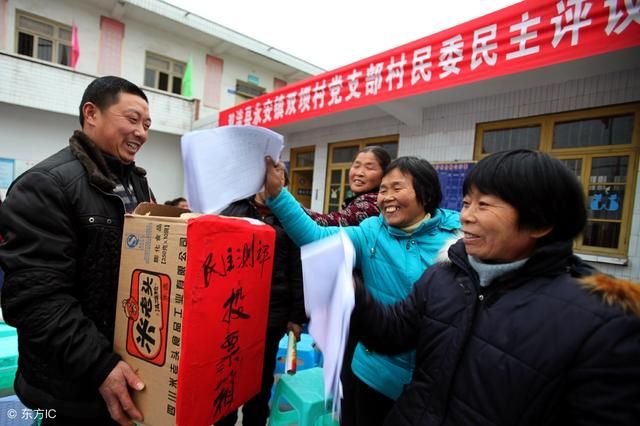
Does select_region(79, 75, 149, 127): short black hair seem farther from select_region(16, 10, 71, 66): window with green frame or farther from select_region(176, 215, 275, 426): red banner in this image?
select_region(16, 10, 71, 66): window with green frame

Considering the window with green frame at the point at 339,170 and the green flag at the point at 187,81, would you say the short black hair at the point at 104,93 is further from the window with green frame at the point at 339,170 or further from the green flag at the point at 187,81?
the green flag at the point at 187,81

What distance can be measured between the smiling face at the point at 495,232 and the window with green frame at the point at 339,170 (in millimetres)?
5081

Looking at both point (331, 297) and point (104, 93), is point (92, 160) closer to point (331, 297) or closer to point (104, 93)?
point (104, 93)

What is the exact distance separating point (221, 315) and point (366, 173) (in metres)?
1.22

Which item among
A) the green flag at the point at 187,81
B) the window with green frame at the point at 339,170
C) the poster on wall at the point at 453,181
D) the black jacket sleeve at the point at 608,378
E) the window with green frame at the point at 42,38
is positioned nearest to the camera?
the black jacket sleeve at the point at 608,378

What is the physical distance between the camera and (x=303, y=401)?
69.9 inches

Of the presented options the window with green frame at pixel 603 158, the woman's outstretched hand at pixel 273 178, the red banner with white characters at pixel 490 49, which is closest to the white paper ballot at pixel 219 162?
the woman's outstretched hand at pixel 273 178

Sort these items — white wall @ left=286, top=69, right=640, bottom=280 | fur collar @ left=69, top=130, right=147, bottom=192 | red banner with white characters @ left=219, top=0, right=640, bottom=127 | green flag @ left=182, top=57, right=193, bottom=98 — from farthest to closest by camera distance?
1. green flag @ left=182, top=57, right=193, bottom=98
2. white wall @ left=286, top=69, right=640, bottom=280
3. red banner with white characters @ left=219, top=0, right=640, bottom=127
4. fur collar @ left=69, top=130, right=147, bottom=192

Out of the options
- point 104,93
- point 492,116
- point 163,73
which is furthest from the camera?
point 163,73

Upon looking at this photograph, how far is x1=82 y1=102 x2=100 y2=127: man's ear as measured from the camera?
1156 mm

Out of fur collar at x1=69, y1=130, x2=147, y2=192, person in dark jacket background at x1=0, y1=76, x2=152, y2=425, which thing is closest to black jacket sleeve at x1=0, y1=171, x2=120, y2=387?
person in dark jacket background at x1=0, y1=76, x2=152, y2=425

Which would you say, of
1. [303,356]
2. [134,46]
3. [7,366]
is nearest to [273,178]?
[303,356]

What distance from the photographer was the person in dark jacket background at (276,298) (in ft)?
6.40

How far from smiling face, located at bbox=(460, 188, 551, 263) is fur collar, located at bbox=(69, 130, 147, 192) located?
111cm
